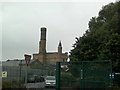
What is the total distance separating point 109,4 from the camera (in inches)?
1254

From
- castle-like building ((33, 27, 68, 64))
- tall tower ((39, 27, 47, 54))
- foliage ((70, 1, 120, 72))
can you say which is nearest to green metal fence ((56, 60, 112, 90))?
foliage ((70, 1, 120, 72))

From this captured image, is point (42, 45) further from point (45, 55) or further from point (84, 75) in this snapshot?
point (84, 75)

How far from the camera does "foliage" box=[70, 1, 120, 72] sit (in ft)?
73.6

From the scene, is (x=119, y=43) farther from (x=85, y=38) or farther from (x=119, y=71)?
(x=85, y=38)

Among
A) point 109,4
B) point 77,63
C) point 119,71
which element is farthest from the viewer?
point 109,4

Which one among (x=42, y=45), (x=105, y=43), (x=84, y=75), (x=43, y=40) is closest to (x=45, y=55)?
(x=42, y=45)

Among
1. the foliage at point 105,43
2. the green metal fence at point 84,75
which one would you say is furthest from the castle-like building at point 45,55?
the green metal fence at point 84,75

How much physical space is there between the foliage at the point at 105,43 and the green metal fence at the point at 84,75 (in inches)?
311

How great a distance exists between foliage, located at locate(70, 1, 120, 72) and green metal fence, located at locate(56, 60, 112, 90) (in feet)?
25.9

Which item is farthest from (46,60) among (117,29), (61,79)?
(61,79)

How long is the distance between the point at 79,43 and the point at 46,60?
7506 cm

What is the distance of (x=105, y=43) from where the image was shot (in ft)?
76.4

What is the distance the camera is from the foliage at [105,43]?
22422mm

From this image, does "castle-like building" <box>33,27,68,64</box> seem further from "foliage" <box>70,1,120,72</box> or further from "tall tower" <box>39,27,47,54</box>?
"foliage" <box>70,1,120,72</box>
